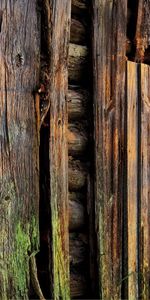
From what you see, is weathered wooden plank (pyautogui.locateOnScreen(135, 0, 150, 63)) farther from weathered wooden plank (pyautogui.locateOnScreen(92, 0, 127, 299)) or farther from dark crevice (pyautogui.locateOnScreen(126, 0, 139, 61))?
weathered wooden plank (pyautogui.locateOnScreen(92, 0, 127, 299))

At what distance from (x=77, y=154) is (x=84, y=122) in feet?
0.57

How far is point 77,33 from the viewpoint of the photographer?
7.17 feet

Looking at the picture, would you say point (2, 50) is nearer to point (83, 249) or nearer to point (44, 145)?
point (44, 145)

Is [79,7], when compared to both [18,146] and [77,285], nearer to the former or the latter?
[18,146]

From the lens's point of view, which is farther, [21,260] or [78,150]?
[78,150]

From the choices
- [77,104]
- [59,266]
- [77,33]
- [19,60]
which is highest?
[77,33]

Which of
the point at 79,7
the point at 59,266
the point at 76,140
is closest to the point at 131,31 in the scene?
the point at 79,7

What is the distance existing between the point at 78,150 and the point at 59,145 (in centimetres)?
18

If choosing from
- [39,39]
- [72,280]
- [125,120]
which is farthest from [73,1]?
[72,280]

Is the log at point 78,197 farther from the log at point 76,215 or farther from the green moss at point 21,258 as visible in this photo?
the green moss at point 21,258

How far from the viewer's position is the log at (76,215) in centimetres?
213

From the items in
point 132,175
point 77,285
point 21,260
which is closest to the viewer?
point 21,260

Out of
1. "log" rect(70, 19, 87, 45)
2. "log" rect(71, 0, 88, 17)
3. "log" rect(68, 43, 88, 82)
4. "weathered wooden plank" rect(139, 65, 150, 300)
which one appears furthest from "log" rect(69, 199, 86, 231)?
"log" rect(71, 0, 88, 17)

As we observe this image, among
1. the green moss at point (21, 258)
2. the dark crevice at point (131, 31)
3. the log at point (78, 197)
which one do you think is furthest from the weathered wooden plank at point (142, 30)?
the green moss at point (21, 258)
